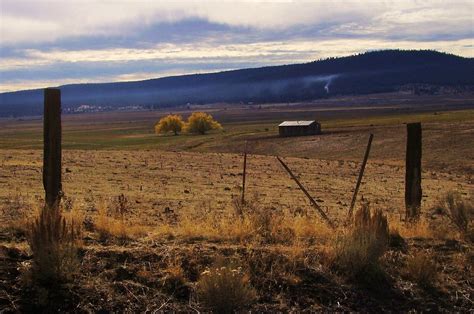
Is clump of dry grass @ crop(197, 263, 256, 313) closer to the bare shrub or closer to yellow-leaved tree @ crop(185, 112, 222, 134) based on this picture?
the bare shrub

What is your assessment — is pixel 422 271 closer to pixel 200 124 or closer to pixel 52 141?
pixel 52 141

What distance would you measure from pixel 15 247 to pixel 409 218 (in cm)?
661

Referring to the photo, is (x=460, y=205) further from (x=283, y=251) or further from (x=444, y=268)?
(x=283, y=251)

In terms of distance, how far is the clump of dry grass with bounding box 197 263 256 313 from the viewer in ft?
24.2

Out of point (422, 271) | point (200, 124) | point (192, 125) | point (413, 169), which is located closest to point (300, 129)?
point (200, 124)

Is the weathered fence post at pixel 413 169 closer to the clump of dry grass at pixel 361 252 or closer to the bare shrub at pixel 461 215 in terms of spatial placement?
the bare shrub at pixel 461 215

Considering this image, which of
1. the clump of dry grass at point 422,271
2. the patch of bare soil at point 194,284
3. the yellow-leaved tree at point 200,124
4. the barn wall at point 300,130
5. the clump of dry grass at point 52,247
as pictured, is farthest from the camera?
the yellow-leaved tree at point 200,124

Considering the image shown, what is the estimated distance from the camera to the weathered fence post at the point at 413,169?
1096cm

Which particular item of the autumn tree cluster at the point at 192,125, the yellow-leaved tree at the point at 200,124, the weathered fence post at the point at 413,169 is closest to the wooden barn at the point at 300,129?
the yellow-leaved tree at the point at 200,124

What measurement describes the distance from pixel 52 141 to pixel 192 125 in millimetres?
111809

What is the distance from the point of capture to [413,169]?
11.0 meters

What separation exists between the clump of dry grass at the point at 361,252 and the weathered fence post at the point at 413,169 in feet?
7.74

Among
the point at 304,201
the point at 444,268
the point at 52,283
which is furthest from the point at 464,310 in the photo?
the point at 304,201

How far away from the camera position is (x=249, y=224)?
31.8 ft
